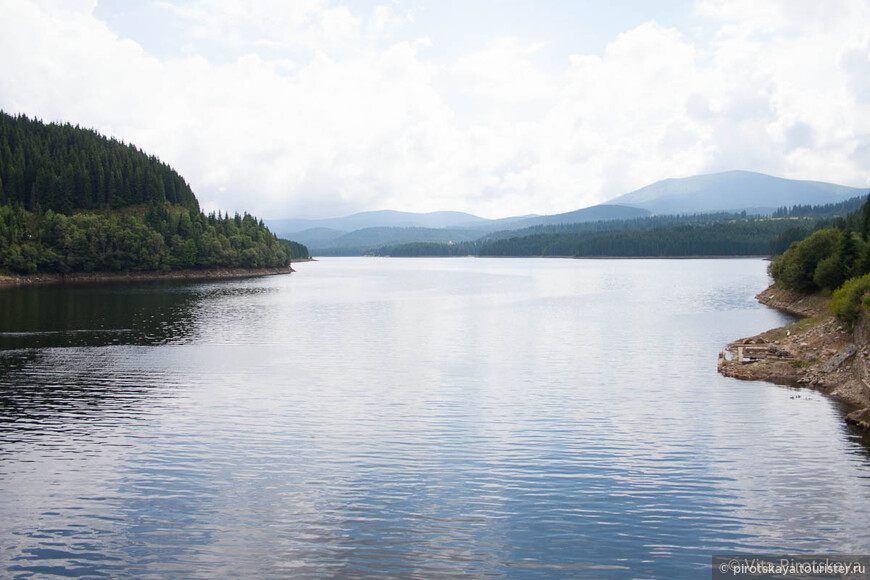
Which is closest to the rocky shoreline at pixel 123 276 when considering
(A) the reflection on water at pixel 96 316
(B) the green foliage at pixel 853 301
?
(A) the reflection on water at pixel 96 316

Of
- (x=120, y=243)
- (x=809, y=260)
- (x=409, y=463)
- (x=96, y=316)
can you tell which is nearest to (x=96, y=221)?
(x=120, y=243)

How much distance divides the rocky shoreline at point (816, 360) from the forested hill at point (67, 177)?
172758 millimetres

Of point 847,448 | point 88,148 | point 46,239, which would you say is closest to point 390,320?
point 847,448

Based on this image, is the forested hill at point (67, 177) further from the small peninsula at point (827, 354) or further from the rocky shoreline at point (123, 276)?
the small peninsula at point (827, 354)

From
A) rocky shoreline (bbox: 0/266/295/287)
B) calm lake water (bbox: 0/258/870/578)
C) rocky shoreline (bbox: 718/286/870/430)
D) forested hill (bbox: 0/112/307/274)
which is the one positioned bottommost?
calm lake water (bbox: 0/258/870/578)

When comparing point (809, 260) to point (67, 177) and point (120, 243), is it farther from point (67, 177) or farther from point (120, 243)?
point (67, 177)

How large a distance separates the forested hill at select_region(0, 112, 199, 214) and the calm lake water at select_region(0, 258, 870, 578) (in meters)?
147

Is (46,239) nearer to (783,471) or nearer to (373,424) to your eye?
(373,424)

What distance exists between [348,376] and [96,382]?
1471 centimetres

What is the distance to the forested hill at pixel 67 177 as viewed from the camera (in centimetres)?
17275

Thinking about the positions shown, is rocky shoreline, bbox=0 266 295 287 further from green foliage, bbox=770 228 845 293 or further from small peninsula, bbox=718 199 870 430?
small peninsula, bbox=718 199 870 430

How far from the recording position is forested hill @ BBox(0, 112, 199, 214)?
172750 millimetres

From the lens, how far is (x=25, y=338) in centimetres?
5422

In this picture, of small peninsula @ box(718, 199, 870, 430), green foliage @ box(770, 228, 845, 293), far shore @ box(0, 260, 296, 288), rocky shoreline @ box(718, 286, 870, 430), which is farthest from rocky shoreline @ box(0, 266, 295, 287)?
small peninsula @ box(718, 199, 870, 430)
